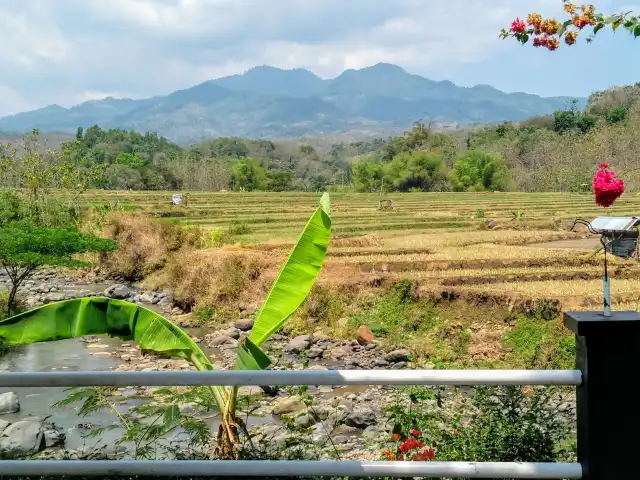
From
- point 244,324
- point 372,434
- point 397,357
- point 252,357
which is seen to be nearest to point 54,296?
point 244,324

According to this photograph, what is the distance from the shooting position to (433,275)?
1001 centimetres

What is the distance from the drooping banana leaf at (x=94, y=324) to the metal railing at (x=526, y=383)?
0.73m

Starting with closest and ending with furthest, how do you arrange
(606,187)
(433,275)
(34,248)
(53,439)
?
(606,187)
(53,439)
(34,248)
(433,275)

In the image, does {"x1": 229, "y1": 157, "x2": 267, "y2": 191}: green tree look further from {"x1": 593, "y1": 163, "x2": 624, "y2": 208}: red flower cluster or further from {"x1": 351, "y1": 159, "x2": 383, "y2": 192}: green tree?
{"x1": 593, "y1": 163, "x2": 624, "y2": 208}: red flower cluster

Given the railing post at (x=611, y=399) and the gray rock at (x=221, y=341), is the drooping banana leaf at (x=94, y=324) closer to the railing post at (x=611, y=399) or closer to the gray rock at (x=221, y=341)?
the railing post at (x=611, y=399)

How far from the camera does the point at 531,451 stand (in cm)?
212

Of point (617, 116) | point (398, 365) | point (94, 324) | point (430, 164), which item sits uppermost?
point (617, 116)

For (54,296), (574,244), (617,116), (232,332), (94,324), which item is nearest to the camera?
(94,324)

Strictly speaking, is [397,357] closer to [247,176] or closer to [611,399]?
[611,399]

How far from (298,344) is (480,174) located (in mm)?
15000

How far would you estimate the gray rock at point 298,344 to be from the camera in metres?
8.13

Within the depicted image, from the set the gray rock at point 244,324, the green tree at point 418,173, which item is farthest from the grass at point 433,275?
the green tree at point 418,173

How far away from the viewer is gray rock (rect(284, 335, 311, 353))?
8.13m

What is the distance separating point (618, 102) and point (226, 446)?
30370 mm
